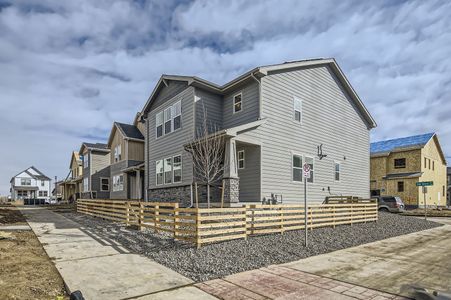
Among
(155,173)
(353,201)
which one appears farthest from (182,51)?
(353,201)

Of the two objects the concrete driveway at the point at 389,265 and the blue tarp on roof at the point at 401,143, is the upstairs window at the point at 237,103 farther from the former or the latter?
the blue tarp on roof at the point at 401,143

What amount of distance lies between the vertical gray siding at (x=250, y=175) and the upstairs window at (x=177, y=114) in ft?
14.2

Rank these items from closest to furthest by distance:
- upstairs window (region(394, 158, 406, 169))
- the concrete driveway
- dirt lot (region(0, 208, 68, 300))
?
1. dirt lot (region(0, 208, 68, 300))
2. the concrete driveway
3. upstairs window (region(394, 158, 406, 169))

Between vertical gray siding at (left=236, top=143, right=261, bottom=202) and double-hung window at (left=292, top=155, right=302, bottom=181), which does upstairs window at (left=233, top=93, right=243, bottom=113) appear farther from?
double-hung window at (left=292, top=155, right=302, bottom=181)

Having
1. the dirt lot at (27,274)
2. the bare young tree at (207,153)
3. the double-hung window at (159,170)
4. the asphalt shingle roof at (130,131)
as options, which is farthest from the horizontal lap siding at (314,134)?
the asphalt shingle roof at (130,131)

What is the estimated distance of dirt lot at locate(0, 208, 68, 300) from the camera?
5.45m

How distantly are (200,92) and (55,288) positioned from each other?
12.8m

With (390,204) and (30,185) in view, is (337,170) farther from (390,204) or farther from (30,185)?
(30,185)

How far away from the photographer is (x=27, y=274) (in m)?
6.46

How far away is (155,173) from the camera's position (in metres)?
20.5

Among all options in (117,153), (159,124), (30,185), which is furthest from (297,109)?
(30,185)

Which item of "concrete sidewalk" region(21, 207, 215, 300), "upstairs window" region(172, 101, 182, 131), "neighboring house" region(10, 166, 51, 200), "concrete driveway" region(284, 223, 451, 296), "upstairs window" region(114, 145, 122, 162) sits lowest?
"neighboring house" region(10, 166, 51, 200)

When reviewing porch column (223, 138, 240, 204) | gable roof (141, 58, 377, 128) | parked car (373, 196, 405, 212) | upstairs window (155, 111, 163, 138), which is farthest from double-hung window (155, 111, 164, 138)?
parked car (373, 196, 405, 212)

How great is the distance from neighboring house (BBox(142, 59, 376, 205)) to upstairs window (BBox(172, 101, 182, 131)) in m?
0.06
